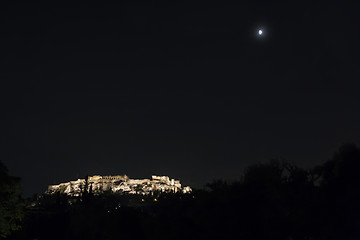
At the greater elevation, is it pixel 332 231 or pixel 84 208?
pixel 84 208

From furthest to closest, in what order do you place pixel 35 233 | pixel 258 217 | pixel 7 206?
pixel 35 233 → pixel 258 217 → pixel 7 206

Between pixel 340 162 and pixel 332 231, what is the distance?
5.99m

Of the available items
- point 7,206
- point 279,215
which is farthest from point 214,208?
point 7,206

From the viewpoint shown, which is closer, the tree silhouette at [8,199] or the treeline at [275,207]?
the tree silhouette at [8,199]

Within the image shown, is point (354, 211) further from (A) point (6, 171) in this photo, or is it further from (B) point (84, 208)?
(B) point (84, 208)

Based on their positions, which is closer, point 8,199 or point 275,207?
point 8,199

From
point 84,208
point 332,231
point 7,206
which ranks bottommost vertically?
point 332,231

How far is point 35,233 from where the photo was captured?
1887 inches

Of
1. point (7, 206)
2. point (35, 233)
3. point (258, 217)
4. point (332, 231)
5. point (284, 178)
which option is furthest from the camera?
point (35, 233)

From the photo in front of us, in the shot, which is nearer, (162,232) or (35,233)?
(162,232)

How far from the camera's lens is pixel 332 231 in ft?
91.1

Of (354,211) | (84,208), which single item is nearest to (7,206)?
(354,211)

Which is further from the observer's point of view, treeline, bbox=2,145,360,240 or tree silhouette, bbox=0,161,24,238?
treeline, bbox=2,145,360,240

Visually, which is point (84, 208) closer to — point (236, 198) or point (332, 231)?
point (236, 198)
